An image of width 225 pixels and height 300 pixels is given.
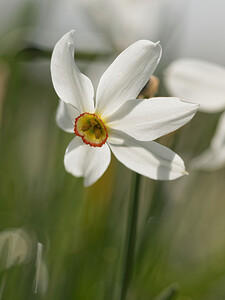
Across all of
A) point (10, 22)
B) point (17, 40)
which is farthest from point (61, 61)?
point (10, 22)

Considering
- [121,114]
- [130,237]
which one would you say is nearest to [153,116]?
[121,114]

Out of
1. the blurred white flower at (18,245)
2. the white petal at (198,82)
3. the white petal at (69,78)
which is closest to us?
the white petal at (69,78)

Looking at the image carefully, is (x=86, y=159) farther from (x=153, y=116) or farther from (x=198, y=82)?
(x=198, y=82)

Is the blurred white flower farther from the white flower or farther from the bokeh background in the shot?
the white flower

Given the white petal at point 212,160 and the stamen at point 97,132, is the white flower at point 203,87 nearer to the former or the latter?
the white petal at point 212,160

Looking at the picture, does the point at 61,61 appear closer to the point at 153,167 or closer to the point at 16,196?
the point at 153,167

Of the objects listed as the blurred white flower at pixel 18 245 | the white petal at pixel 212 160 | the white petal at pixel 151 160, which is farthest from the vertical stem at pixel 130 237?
the white petal at pixel 212 160
